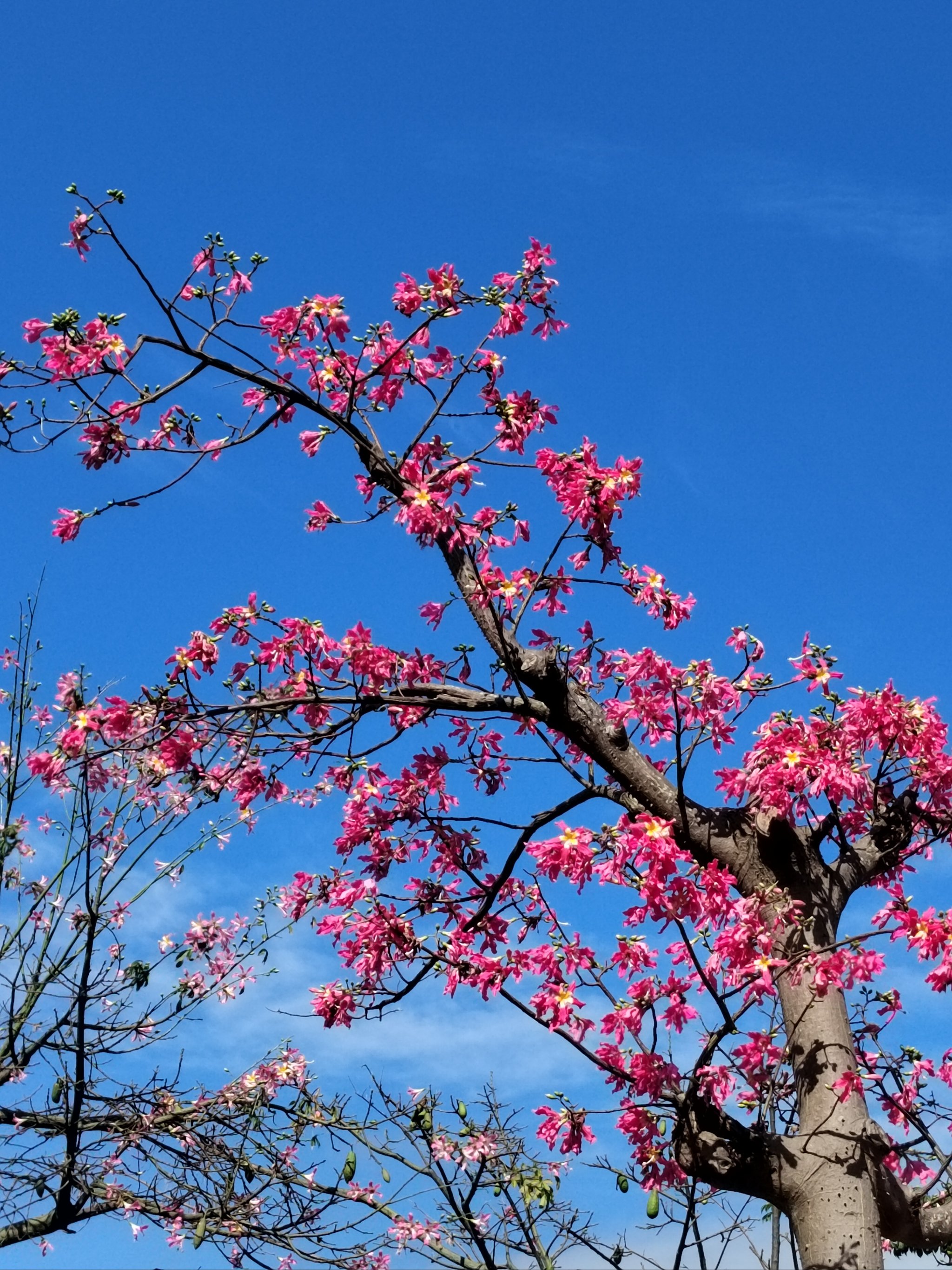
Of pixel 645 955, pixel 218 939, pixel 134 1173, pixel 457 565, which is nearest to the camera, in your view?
pixel 645 955

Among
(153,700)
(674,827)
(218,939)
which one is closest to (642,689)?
(674,827)

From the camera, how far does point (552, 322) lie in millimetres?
6379

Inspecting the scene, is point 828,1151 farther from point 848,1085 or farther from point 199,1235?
point 199,1235

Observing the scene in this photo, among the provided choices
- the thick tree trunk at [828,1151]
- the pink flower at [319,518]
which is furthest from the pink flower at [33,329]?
the thick tree trunk at [828,1151]

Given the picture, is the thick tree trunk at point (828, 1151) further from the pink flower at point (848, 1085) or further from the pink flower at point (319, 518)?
the pink flower at point (319, 518)

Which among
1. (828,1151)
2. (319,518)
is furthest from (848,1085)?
(319,518)

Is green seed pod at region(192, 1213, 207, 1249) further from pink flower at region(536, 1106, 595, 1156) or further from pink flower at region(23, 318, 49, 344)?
pink flower at region(23, 318, 49, 344)

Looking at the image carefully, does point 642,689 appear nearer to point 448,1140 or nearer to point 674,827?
point 674,827

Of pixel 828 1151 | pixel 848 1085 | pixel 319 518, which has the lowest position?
pixel 828 1151

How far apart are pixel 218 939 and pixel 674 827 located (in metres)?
4.02

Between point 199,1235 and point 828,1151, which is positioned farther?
point 199,1235

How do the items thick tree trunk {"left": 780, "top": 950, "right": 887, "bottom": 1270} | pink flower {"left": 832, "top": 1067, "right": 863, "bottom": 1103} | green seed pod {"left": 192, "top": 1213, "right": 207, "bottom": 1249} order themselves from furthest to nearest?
1. green seed pod {"left": 192, "top": 1213, "right": 207, "bottom": 1249}
2. pink flower {"left": 832, "top": 1067, "right": 863, "bottom": 1103}
3. thick tree trunk {"left": 780, "top": 950, "right": 887, "bottom": 1270}

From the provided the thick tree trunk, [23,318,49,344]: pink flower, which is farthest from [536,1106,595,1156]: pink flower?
[23,318,49,344]: pink flower

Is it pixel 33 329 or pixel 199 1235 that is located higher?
pixel 33 329
